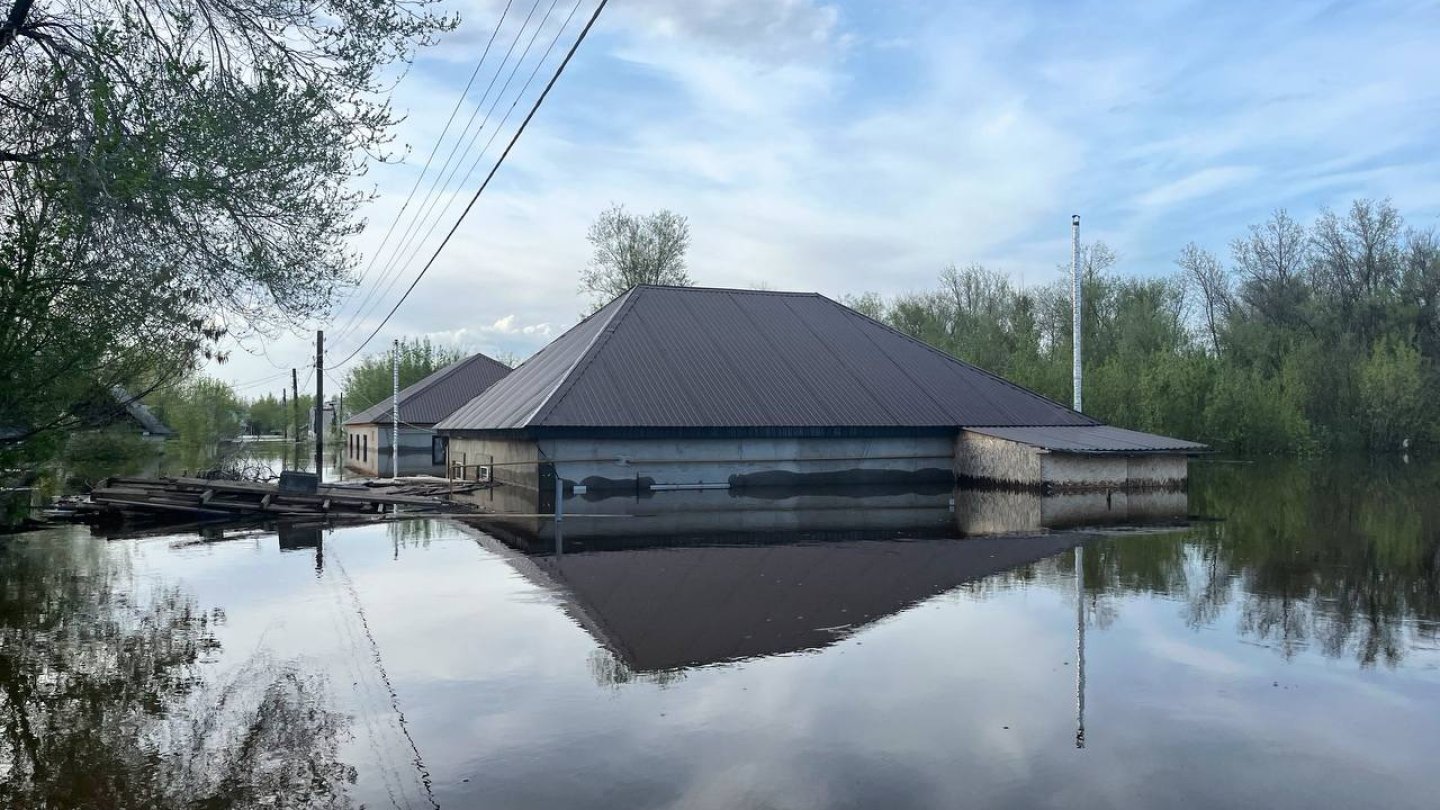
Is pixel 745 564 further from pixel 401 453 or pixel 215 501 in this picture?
pixel 401 453

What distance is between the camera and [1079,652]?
29.0 feet

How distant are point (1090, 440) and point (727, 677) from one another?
71.3ft

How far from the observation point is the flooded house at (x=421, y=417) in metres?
48.4

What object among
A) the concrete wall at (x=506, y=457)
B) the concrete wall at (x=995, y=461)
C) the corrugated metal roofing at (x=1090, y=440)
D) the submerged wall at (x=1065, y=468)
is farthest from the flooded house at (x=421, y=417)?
the corrugated metal roofing at (x=1090, y=440)

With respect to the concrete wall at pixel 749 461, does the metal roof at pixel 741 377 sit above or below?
above

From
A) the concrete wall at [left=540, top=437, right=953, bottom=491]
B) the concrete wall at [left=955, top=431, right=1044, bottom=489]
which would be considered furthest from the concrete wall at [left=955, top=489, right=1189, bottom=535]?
the concrete wall at [left=540, top=437, right=953, bottom=491]

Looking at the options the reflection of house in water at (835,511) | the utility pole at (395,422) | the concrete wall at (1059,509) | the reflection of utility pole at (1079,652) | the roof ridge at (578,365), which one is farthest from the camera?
the utility pole at (395,422)

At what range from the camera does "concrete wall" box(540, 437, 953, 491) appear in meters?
26.3

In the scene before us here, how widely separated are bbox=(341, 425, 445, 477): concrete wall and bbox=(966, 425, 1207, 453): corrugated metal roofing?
2472 centimetres

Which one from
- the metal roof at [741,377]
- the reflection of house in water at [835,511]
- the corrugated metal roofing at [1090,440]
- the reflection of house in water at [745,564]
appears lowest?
the reflection of house in water at [745,564]

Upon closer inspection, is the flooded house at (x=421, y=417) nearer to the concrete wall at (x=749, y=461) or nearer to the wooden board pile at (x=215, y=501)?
the concrete wall at (x=749, y=461)

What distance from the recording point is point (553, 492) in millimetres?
25609

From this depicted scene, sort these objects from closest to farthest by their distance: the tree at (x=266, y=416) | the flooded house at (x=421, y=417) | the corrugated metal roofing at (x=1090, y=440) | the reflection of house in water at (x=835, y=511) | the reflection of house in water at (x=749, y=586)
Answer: the reflection of house in water at (x=749, y=586), the reflection of house in water at (x=835, y=511), the corrugated metal roofing at (x=1090, y=440), the flooded house at (x=421, y=417), the tree at (x=266, y=416)

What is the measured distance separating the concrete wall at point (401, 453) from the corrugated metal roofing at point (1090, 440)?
24.7 meters
